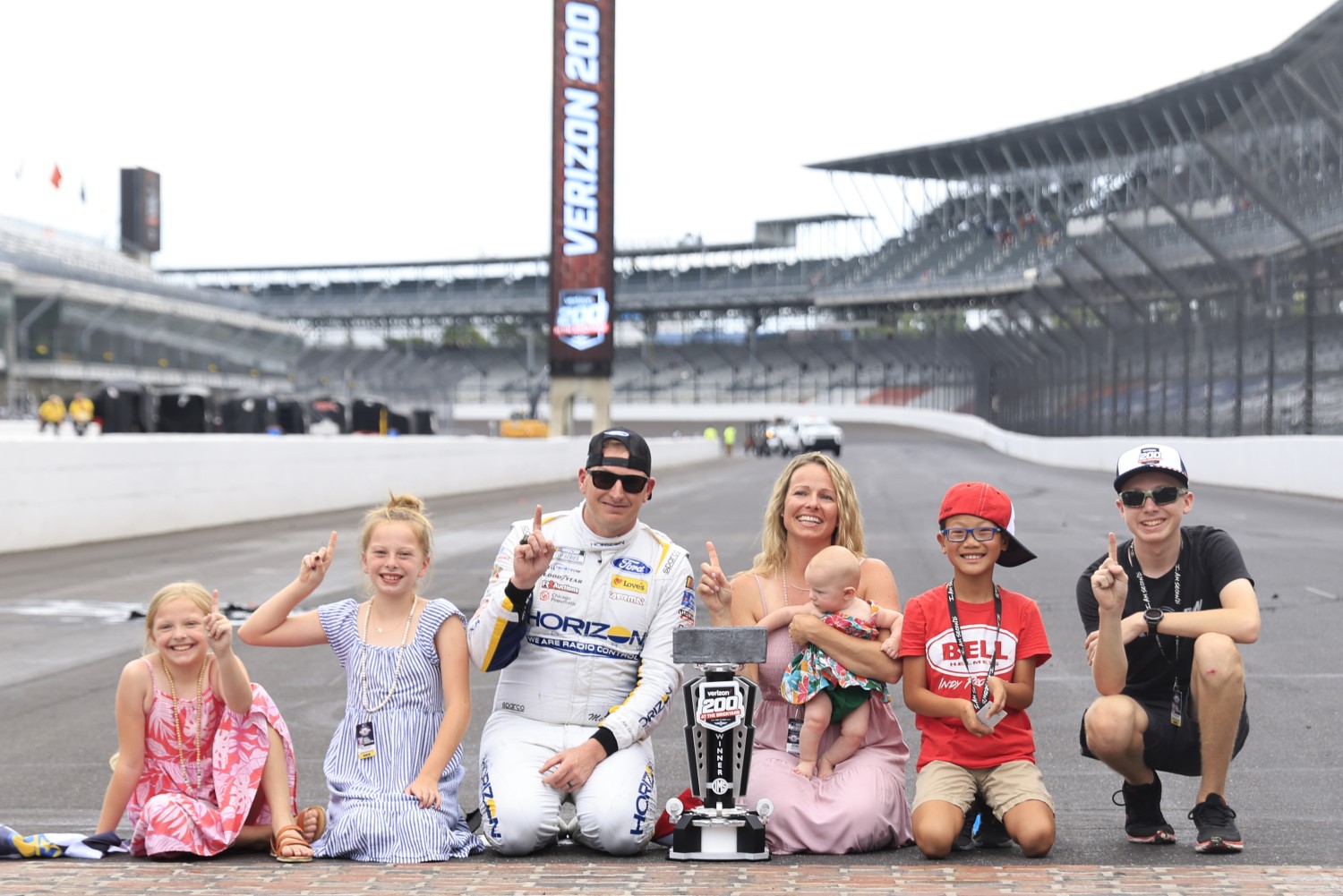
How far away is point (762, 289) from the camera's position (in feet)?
321

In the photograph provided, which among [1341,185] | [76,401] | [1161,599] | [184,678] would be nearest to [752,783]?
[1161,599]

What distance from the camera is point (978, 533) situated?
4418mm

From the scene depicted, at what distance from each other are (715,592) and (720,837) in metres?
0.76

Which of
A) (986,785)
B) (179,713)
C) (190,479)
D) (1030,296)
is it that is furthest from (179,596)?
(1030,296)

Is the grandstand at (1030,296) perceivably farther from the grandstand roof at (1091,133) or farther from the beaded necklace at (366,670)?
the beaded necklace at (366,670)

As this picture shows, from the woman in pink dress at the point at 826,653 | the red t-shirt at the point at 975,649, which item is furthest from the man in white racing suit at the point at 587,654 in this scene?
the red t-shirt at the point at 975,649

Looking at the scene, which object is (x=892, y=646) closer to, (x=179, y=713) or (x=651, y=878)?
(x=651, y=878)

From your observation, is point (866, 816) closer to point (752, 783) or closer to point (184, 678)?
point (752, 783)

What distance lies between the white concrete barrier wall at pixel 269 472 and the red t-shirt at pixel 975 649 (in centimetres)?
1176

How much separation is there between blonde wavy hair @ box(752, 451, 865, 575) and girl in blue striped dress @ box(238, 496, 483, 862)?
1.03 meters

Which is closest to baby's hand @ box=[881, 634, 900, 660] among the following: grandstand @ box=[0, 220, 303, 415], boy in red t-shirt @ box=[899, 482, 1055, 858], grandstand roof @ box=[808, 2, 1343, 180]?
boy in red t-shirt @ box=[899, 482, 1055, 858]

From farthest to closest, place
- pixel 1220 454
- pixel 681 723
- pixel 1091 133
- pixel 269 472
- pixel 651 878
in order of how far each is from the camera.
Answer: pixel 1091 133 → pixel 1220 454 → pixel 269 472 → pixel 681 723 → pixel 651 878

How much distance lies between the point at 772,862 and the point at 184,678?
5.99ft

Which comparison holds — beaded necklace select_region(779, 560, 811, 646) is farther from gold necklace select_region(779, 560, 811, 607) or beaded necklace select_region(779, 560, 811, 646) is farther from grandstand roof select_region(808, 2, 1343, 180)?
grandstand roof select_region(808, 2, 1343, 180)
